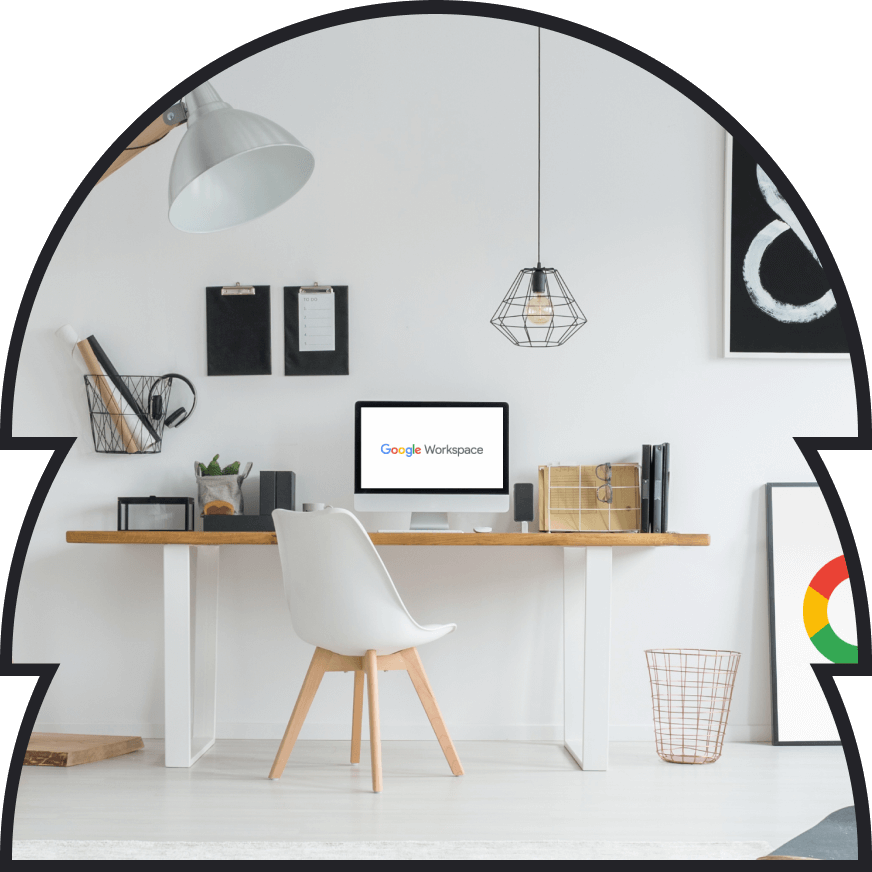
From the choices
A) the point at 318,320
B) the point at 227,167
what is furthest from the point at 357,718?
the point at 227,167

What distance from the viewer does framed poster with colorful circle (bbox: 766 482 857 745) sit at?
130 inches

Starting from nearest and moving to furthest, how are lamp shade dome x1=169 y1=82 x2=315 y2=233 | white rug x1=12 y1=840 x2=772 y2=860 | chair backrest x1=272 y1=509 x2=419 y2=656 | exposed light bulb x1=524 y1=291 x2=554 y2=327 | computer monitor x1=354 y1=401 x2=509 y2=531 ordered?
lamp shade dome x1=169 y1=82 x2=315 y2=233
white rug x1=12 y1=840 x2=772 y2=860
chair backrest x1=272 y1=509 x2=419 y2=656
exposed light bulb x1=524 y1=291 x2=554 y2=327
computer monitor x1=354 y1=401 x2=509 y2=531

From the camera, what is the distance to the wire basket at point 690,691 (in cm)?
328

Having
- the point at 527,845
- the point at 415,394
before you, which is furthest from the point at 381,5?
the point at 415,394

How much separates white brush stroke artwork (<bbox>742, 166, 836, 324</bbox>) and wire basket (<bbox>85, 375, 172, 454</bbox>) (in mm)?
2307

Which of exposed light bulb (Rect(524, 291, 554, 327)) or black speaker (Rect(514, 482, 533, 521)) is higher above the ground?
exposed light bulb (Rect(524, 291, 554, 327))

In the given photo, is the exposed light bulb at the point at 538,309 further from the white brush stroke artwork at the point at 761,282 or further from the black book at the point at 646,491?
the white brush stroke artwork at the point at 761,282

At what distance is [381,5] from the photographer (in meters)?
1.22

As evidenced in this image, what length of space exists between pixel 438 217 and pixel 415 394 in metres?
0.70

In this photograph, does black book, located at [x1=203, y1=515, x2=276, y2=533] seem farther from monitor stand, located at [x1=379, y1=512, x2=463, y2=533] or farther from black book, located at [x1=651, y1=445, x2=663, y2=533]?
black book, located at [x1=651, y1=445, x2=663, y2=533]

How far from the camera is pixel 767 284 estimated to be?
11.3 ft

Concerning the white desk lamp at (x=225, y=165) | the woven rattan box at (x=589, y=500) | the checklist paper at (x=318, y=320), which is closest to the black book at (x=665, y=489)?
the woven rattan box at (x=589, y=500)

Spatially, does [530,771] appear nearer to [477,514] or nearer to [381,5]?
[477,514]

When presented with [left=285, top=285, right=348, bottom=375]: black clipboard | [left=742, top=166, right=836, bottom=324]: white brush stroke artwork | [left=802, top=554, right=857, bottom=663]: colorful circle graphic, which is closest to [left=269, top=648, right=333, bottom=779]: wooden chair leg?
[left=285, top=285, right=348, bottom=375]: black clipboard
